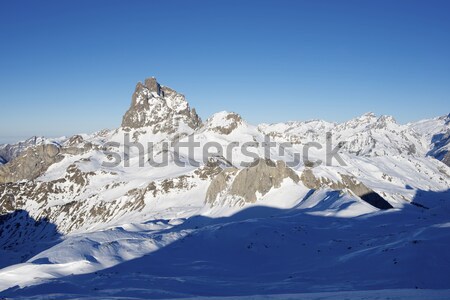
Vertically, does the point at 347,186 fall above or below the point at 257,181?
below

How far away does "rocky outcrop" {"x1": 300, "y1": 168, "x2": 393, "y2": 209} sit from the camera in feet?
316

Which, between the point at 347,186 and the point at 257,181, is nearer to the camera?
the point at 257,181

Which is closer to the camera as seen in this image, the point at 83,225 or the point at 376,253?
the point at 376,253

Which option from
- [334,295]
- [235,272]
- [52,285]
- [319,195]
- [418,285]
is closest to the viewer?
[334,295]

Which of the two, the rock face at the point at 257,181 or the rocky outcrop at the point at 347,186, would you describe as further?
the rocky outcrop at the point at 347,186

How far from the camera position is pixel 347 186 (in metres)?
114

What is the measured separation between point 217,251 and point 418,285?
22320mm

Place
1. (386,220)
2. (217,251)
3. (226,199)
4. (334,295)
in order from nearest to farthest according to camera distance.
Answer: (334,295), (217,251), (386,220), (226,199)

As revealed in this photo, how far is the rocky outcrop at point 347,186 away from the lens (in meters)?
96.3

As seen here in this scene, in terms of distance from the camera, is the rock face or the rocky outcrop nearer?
the rock face

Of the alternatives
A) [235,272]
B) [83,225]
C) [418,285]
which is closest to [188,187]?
[83,225]

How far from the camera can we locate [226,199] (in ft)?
320

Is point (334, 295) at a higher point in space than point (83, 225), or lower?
higher

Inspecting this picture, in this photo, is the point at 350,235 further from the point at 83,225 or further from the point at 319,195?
the point at 83,225
